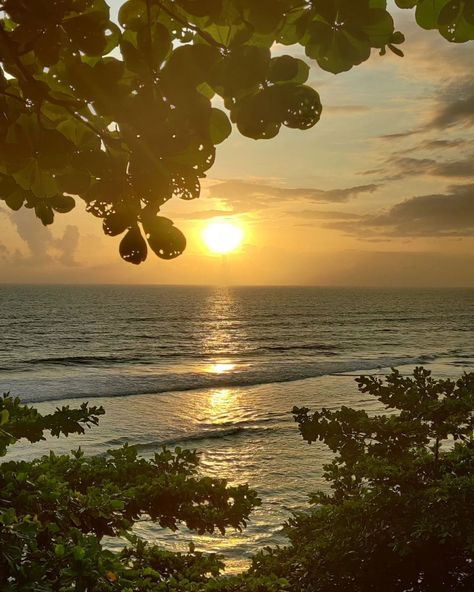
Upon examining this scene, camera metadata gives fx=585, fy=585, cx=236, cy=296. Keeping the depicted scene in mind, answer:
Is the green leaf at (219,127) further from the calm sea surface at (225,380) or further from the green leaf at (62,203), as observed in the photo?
the calm sea surface at (225,380)

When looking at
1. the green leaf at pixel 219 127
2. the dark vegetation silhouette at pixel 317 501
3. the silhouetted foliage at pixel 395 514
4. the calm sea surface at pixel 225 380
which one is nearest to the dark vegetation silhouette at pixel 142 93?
the green leaf at pixel 219 127

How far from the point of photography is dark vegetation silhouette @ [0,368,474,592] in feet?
11.2

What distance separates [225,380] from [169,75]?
29829 millimetres

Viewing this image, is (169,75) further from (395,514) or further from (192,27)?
(395,514)

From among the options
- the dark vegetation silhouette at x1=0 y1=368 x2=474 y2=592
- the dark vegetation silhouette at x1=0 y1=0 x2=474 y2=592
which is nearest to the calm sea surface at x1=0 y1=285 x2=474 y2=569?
the dark vegetation silhouette at x1=0 y1=368 x2=474 y2=592

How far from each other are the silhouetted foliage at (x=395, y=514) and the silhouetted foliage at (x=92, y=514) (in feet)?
1.95

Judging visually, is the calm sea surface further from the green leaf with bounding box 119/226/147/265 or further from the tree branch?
the tree branch

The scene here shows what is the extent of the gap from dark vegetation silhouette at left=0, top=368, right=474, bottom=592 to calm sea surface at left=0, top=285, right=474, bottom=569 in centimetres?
381

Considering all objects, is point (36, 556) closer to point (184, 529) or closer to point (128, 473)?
point (128, 473)

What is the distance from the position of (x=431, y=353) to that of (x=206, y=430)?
27442 mm

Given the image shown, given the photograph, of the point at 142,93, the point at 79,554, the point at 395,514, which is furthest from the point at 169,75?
the point at 395,514

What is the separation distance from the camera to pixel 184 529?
10.2m

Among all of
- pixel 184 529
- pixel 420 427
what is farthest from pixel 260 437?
pixel 420 427

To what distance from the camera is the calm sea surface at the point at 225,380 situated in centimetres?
1382
